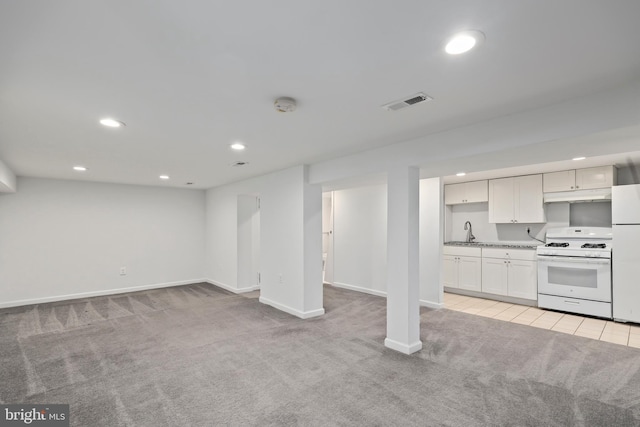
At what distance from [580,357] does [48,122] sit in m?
5.35

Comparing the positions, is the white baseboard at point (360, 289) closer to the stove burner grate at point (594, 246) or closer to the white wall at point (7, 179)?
the stove burner grate at point (594, 246)

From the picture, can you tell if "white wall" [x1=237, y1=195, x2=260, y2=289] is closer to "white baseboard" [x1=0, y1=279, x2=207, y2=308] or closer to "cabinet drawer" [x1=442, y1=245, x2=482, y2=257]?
"white baseboard" [x1=0, y1=279, x2=207, y2=308]

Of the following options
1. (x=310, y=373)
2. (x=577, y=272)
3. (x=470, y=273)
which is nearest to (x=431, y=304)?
(x=470, y=273)

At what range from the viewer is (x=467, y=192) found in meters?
6.23

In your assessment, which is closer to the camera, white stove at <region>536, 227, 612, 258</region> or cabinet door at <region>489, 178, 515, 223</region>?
white stove at <region>536, 227, 612, 258</region>

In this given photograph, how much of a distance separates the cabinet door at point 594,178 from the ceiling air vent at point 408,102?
4.20 metres

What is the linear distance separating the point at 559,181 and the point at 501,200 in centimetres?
92

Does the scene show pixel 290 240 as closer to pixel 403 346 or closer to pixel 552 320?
pixel 403 346

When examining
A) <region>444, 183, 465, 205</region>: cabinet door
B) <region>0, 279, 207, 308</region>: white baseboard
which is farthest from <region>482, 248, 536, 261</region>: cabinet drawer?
<region>0, 279, 207, 308</region>: white baseboard

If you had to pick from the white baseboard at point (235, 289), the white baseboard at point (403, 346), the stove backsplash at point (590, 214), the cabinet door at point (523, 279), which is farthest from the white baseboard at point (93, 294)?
the stove backsplash at point (590, 214)

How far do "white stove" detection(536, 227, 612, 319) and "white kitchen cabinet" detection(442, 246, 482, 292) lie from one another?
3.14 ft

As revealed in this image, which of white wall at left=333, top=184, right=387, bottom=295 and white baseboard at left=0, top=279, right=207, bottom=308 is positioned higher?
white wall at left=333, top=184, right=387, bottom=295

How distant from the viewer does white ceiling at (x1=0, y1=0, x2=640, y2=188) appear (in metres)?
1.28

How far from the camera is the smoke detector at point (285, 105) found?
2.14 metres
